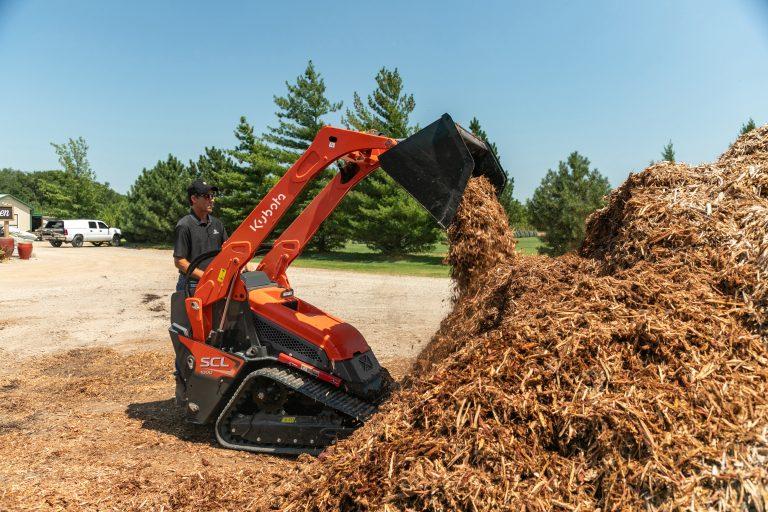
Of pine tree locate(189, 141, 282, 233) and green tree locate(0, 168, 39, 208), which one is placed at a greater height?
green tree locate(0, 168, 39, 208)

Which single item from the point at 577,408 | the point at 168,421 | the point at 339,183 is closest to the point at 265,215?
the point at 339,183

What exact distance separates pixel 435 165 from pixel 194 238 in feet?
8.68

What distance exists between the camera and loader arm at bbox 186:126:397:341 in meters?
4.68

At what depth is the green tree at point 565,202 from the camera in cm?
2488

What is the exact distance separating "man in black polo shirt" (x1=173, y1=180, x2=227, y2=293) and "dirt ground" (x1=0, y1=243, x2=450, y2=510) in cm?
152

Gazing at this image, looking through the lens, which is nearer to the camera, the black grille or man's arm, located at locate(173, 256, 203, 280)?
the black grille

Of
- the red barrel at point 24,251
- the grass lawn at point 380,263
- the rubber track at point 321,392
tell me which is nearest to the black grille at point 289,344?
the rubber track at point 321,392

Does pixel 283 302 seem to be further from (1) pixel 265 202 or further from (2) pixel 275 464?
(2) pixel 275 464

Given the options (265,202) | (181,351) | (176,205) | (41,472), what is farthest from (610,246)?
(176,205)

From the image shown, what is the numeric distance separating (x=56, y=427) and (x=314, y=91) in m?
29.9

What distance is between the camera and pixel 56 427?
5.32m

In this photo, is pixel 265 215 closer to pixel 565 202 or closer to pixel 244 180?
pixel 565 202

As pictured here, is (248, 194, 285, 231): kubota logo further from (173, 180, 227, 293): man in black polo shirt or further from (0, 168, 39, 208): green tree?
(0, 168, 39, 208): green tree

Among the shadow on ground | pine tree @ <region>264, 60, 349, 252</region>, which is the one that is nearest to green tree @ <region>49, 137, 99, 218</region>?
pine tree @ <region>264, 60, 349, 252</region>
